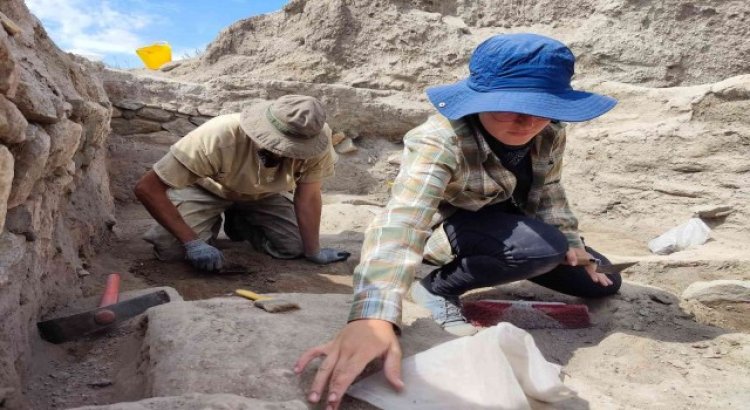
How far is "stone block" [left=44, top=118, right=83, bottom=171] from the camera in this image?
1797 millimetres

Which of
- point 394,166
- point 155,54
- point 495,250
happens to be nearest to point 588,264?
point 495,250

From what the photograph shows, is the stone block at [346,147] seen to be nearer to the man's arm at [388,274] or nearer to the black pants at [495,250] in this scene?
the black pants at [495,250]

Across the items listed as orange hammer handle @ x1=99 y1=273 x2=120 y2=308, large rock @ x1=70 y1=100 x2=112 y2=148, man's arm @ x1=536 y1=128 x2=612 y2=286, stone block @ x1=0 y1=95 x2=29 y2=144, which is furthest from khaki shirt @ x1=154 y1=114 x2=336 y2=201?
stone block @ x1=0 y1=95 x2=29 y2=144

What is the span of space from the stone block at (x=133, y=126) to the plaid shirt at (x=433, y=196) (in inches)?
121

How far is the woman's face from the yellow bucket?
5703 millimetres

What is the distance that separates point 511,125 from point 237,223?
2.39 metres

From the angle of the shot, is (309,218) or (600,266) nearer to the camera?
(600,266)

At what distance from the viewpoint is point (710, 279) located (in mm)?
2830

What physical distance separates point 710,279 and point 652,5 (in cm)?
357

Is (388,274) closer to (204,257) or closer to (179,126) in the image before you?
(204,257)

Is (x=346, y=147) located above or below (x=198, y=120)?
below

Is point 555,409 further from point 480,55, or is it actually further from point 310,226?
point 310,226

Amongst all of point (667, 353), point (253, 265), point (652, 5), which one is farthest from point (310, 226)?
point (652, 5)

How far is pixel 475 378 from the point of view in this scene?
1.40m
